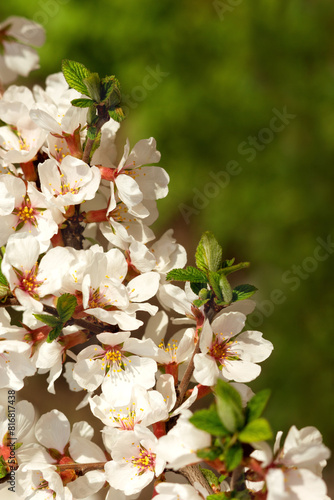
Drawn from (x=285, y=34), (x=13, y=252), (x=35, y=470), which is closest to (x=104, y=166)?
(x=13, y=252)

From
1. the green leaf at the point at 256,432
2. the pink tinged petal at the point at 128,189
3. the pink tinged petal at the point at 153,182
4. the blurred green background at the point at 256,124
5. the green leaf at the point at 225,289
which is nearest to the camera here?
the green leaf at the point at 256,432

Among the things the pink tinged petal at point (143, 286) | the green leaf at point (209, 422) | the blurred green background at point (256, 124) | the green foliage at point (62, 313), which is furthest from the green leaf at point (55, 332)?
the blurred green background at point (256, 124)

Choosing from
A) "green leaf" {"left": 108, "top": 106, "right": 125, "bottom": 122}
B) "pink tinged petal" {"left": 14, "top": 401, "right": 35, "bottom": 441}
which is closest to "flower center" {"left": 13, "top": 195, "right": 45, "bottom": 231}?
"green leaf" {"left": 108, "top": 106, "right": 125, "bottom": 122}

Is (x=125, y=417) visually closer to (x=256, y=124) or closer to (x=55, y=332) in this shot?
(x=55, y=332)

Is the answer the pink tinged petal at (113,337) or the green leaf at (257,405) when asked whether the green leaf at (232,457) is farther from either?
the pink tinged petal at (113,337)

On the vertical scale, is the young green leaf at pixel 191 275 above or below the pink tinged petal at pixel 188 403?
above

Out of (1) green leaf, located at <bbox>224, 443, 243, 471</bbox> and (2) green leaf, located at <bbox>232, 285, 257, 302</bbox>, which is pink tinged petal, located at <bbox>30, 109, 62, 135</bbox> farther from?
(1) green leaf, located at <bbox>224, 443, 243, 471</bbox>

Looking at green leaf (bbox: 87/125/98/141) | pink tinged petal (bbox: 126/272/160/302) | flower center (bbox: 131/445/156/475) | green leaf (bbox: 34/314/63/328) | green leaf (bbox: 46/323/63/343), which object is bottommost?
flower center (bbox: 131/445/156/475)
